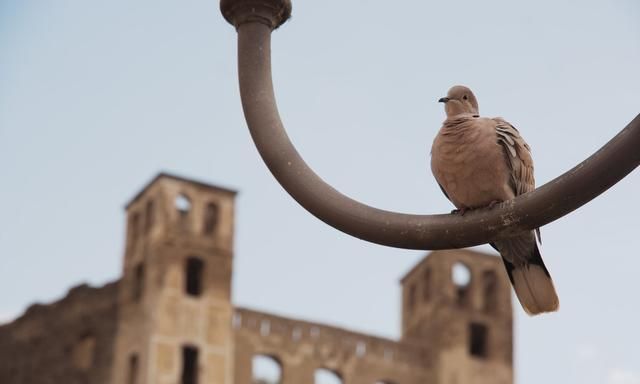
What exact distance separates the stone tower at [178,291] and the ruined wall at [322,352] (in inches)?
29.6

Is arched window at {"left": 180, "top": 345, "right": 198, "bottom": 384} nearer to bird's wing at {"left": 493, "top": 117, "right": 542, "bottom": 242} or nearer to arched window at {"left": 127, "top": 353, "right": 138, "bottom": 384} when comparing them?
arched window at {"left": 127, "top": 353, "right": 138, "bottom": 384}

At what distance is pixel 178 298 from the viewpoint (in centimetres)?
2964

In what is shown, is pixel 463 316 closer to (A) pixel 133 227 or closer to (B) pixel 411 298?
(B) pixel 411 298

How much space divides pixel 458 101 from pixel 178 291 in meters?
25.2

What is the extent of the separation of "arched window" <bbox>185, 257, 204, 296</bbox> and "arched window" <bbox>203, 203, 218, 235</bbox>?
2.28ft

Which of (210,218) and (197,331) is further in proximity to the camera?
(210,218)

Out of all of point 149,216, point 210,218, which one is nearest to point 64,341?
point 149,216

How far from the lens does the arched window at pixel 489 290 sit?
3356cm

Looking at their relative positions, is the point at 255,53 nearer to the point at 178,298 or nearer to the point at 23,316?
the point at 178,298

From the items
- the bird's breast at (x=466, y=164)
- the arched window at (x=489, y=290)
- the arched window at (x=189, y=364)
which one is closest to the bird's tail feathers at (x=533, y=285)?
the bird's breast at (x=466, y=164)

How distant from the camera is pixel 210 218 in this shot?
31.0 meters

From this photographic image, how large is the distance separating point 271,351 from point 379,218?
28.1 metres

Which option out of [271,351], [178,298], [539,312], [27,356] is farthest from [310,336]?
[539,312]

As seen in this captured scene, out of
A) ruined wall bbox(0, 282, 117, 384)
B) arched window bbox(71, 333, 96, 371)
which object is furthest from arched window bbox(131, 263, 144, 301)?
arched window bbox(71, 333, 96, 371)
